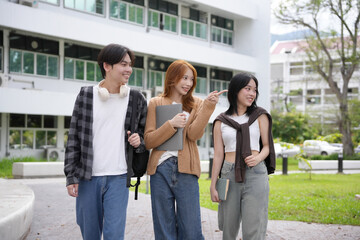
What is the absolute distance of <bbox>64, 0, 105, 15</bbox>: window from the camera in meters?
25.0

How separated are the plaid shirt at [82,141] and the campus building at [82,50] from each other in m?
18.0

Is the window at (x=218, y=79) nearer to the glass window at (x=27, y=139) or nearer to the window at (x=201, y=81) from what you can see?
the window at (x=201, y=81)

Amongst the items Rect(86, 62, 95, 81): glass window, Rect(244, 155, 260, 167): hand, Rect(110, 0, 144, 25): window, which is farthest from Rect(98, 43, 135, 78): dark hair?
Rect(110, 0, 144, 25): window

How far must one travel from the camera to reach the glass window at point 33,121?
80.9ft

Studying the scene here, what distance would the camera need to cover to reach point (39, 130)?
2505 centimetres

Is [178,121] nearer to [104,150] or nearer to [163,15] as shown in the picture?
[104,150]

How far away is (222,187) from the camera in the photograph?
4.25 meters

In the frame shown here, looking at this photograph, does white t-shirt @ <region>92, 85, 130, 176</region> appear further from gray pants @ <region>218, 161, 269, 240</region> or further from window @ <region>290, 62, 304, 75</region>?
window @ <region>290, 62, 304, 75</region>

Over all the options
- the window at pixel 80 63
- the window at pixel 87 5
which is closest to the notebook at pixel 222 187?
the window at pixel 80 63

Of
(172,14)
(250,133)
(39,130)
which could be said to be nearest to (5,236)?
(250,133)

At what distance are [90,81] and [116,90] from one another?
74.8 ft

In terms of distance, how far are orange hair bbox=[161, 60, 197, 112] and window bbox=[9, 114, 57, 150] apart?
20999mm

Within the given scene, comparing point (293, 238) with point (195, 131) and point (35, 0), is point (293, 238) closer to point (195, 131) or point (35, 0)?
point (195, 131)

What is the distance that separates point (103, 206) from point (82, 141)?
544 mm
